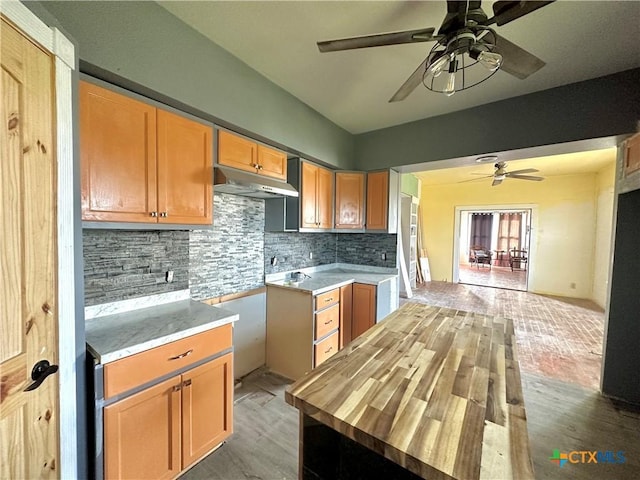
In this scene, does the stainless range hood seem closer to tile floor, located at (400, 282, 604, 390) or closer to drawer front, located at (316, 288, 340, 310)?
drawer front, located at (316, 288, 340, 310)

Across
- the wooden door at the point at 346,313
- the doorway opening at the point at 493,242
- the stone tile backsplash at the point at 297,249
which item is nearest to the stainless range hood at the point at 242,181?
the stone tile backsplash at the point at 297,249

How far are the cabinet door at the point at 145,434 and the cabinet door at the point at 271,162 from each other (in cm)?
166

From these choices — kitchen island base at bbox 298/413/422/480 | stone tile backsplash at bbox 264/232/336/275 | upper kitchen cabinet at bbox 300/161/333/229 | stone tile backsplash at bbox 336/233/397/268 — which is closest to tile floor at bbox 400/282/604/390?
stone tile backsplash at bbox 336/233/397/268

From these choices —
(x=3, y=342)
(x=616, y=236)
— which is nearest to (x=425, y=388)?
(x=3, y=342)

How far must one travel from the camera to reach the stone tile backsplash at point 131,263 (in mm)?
1558

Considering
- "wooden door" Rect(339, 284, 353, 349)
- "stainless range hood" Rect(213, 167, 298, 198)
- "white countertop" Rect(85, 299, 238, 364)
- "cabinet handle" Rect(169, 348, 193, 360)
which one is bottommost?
"wooden door" Rect(339, 284, 353, 349)

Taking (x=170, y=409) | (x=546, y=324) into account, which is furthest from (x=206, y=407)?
(x=546, y=324)

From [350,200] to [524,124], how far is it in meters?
1.84

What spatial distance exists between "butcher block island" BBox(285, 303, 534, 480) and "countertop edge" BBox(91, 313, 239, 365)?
79 centimetres

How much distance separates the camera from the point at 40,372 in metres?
0.88

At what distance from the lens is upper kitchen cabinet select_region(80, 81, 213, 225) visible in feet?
4.27

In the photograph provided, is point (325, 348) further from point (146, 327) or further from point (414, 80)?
point (414, 80)

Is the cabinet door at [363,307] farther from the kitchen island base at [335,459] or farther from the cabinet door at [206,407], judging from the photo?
the kitchen island base at [335,459]

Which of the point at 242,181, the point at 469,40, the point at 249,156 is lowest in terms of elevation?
the point at 242,181
